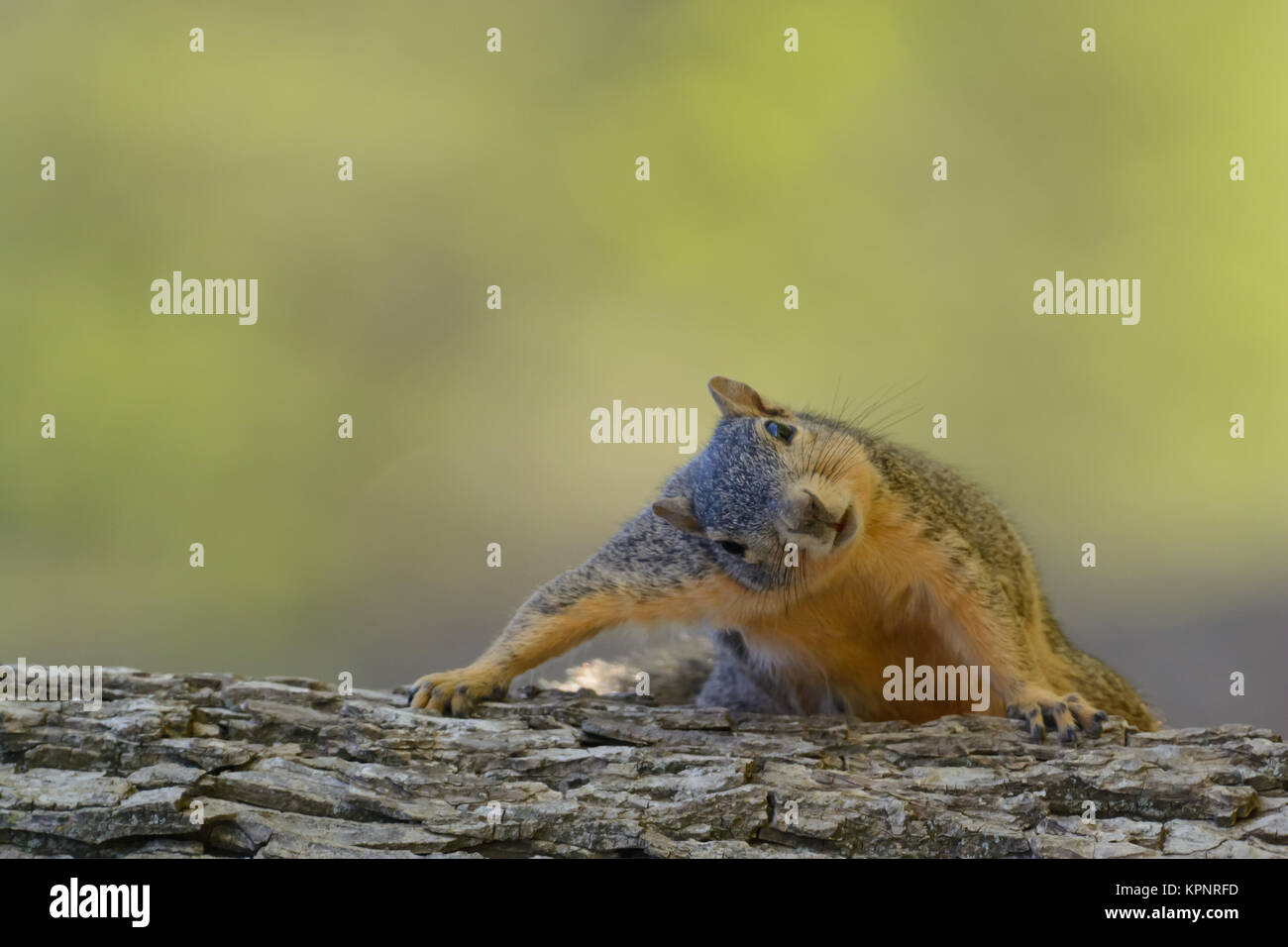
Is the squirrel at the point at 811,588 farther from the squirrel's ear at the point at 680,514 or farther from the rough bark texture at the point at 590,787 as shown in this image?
the rough bark texture at the point at 590,787

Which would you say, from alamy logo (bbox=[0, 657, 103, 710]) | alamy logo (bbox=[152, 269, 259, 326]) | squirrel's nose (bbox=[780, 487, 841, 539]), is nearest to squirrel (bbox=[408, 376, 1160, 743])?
squirrel's nose (bbox=[780, 487, 841, 539])

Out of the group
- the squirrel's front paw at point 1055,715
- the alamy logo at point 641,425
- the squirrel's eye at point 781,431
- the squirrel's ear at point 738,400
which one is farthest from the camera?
the alamy logo at point 641,425

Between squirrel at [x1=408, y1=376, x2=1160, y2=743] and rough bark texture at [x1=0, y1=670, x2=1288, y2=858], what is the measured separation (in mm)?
209

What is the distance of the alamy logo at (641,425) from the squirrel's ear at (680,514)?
99cm

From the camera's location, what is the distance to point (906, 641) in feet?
9.48

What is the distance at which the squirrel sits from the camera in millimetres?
2496

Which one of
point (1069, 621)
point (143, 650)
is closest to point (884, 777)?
point (1069, 621)

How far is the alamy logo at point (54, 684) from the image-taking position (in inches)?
94.9

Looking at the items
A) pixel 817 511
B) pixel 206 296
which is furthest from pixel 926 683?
pixel 206 296

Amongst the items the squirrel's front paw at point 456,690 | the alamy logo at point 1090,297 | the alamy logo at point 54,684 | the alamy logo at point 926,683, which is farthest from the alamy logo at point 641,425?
the alamy logo at point 54,684

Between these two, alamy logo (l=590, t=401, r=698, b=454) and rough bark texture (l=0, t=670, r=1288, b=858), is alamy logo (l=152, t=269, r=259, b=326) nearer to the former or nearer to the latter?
alamy logo (l=590, t=401, r=698, b=454)

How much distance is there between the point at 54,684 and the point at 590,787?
1174 millimetres

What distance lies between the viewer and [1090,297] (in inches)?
164

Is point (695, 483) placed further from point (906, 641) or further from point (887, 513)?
point (906, 641)
